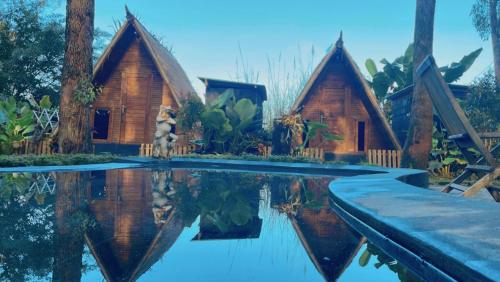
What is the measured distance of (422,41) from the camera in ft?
36.5

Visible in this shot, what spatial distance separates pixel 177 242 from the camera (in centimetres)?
185

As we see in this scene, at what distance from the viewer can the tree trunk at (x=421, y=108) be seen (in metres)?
10.8

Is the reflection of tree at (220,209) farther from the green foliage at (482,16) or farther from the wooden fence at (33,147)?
the green foliage at (482,16)

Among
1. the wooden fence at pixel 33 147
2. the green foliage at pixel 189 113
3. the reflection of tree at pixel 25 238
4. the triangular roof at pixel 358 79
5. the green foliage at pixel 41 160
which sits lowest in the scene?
the reflection of tree at pixel 25 238

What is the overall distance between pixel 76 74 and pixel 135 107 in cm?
499

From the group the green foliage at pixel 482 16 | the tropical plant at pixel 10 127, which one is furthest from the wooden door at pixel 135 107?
the green foliage at pixel 482 16

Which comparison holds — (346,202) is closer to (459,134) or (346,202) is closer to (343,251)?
(343,251)

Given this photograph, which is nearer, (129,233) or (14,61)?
(129,233)

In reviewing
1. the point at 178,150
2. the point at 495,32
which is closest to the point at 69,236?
the point at 178,150

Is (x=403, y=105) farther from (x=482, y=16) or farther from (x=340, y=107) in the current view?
(x=482, y=16)

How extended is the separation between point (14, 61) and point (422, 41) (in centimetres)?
1830

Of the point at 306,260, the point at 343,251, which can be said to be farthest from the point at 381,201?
the point at 306,260

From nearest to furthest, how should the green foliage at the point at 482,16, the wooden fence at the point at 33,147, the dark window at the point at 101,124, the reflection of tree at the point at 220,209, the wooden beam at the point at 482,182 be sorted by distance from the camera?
the reflection of tree at the point at 220,209
the wooden beam at the point at 482,182
the wooden fence at the point at 33,147
the dark window at the point at 101,124
the green foliage at the point at 482,16

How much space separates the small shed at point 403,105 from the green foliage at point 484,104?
1402 mm
